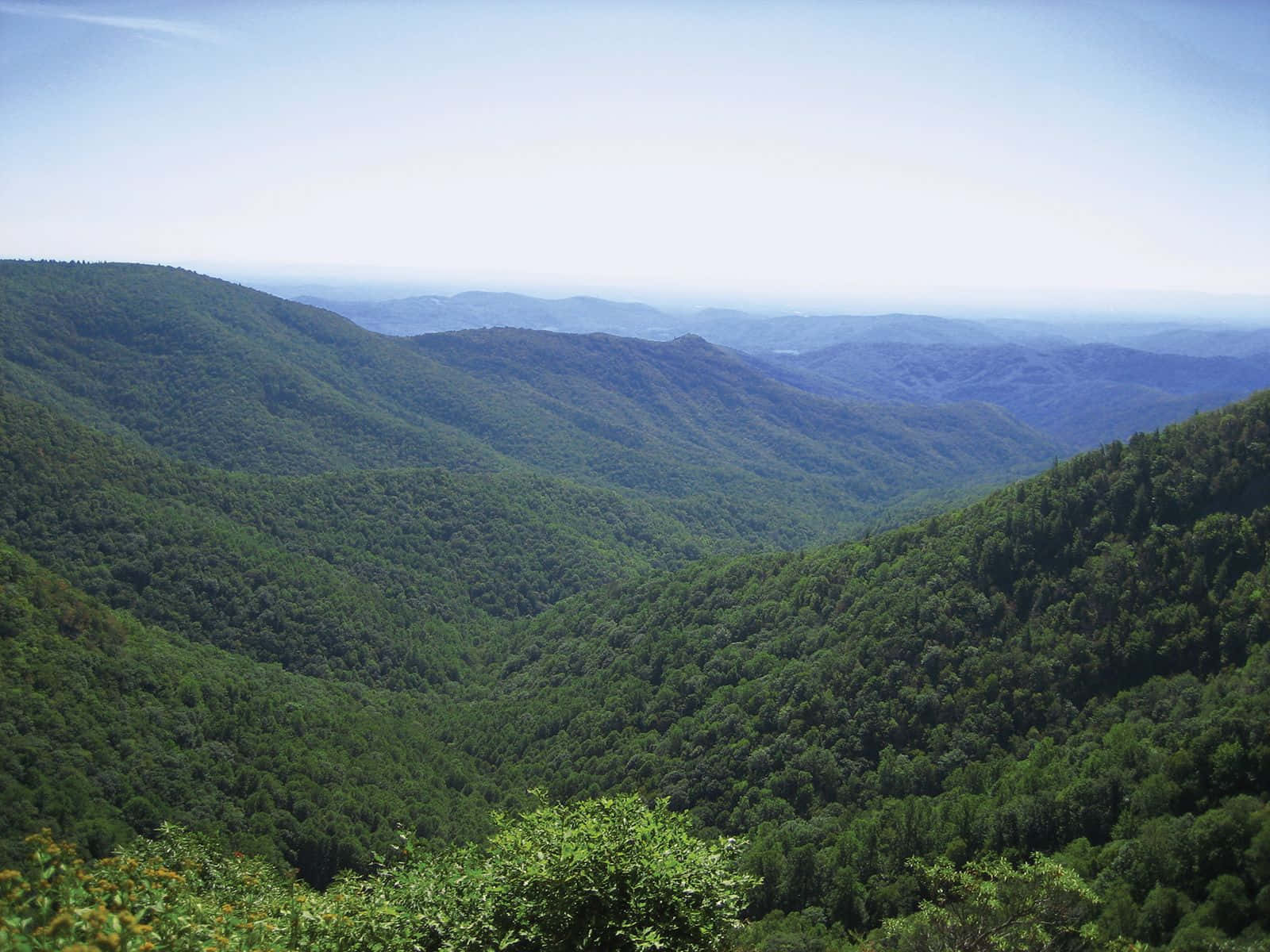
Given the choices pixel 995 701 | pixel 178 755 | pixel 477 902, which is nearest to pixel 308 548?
pixel 178 755

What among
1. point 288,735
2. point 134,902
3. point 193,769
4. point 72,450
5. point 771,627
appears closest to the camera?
point 134,902

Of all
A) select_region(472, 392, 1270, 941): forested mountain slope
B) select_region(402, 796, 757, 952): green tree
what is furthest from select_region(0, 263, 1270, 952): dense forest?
select_region(472, 392, 1270, 941): forested mountain slope

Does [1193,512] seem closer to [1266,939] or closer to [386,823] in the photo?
[1266,939]

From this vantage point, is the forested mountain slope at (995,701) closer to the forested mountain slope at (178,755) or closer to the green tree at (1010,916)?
the green tree at (1010,916)

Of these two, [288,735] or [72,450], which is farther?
[72,450]

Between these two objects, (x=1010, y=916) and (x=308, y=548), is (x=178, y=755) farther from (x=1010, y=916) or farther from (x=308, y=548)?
(x=308, y=548)

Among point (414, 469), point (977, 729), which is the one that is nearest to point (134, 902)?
point (977, 729)

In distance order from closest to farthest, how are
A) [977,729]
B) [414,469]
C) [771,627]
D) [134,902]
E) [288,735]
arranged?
1. [134,902]
2. [977,729]
3. [288,735]
4. [771,627]
5. [414,469]
